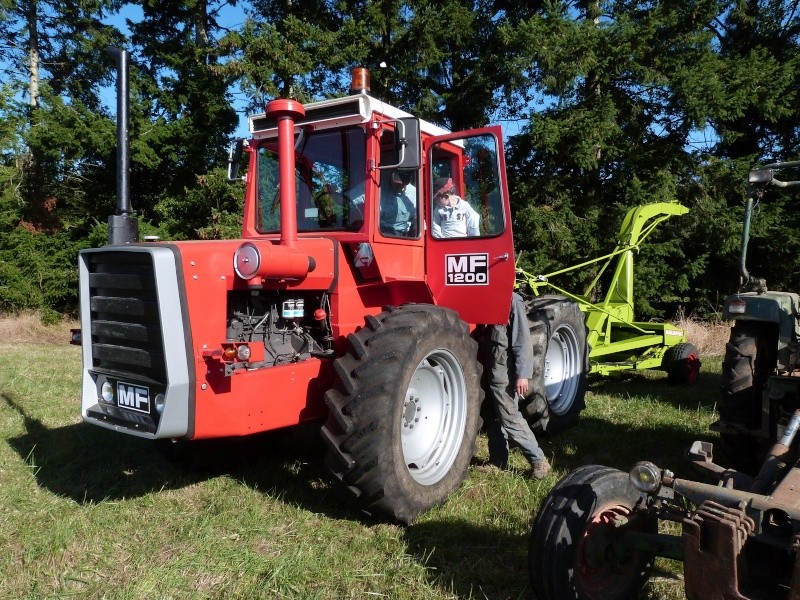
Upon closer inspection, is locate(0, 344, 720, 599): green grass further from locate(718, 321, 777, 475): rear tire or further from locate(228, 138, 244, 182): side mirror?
locate(228, 138, 244, 182): side mirror

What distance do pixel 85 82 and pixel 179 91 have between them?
4.52 m

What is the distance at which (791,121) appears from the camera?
13758mm

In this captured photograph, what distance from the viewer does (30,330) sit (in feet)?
47.1

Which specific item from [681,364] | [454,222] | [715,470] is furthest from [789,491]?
[681,364]

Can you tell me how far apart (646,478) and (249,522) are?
2.30 metres

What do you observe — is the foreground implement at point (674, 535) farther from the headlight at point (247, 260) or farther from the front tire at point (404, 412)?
the headlight at point (247, 260)

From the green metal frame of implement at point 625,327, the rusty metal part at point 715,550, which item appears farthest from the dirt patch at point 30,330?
the rusty metal part at point 715,550

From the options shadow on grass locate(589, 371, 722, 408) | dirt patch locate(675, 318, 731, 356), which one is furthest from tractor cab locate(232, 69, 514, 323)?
dirt patch locate(675, 318, 731, 356)

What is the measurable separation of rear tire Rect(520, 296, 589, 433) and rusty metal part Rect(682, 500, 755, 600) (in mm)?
3022

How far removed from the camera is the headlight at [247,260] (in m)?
3.50

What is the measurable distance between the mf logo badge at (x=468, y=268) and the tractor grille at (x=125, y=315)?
6.75 ft

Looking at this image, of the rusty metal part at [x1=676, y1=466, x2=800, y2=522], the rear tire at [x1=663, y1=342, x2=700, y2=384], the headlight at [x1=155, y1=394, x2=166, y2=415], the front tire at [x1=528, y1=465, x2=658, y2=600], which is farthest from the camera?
the rear tire at [x1=663, y1=342, x2=700, y2=384]

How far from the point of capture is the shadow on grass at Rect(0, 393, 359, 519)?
4.33 meters

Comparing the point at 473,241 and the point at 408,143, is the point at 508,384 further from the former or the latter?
the point at 408,143
